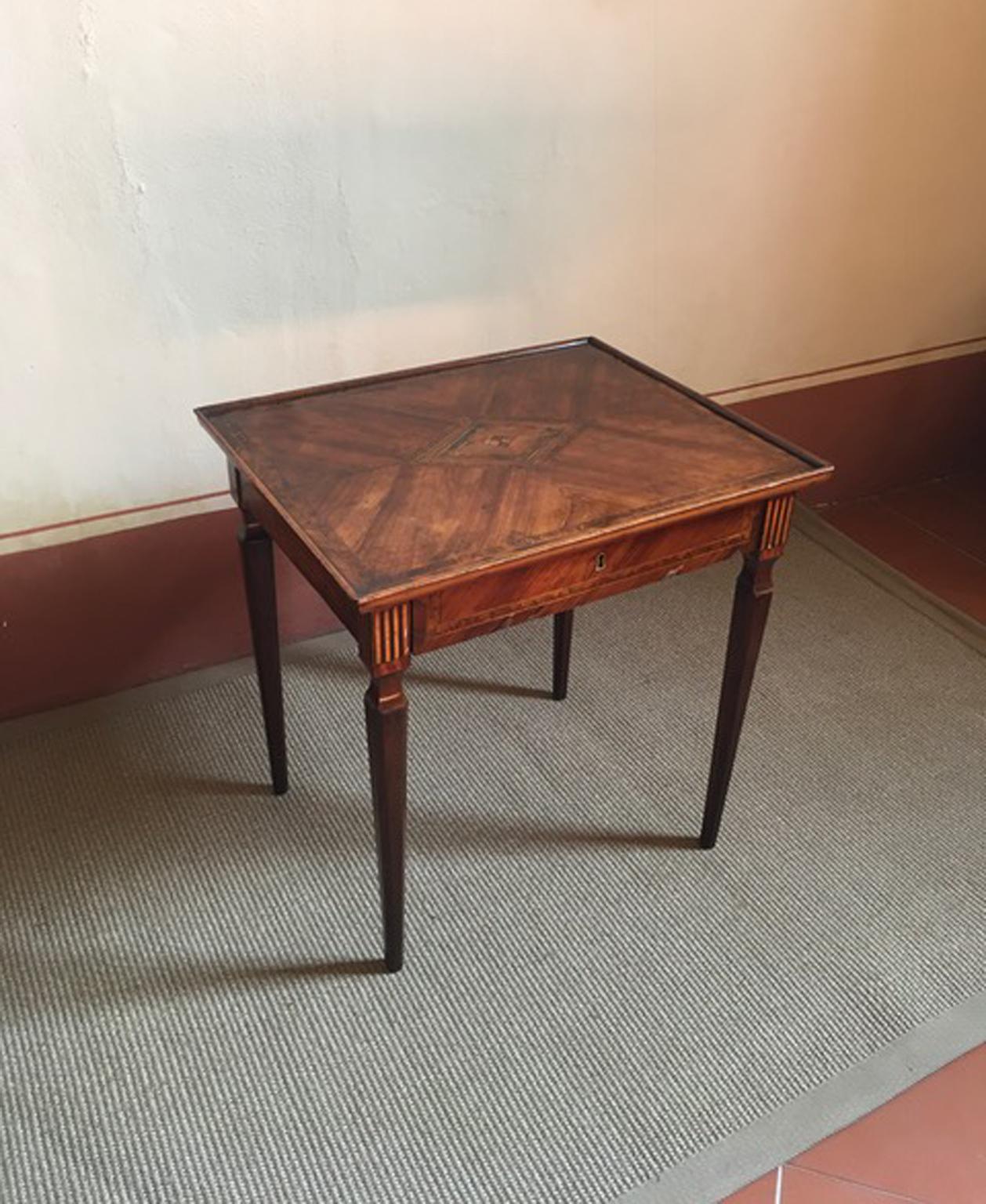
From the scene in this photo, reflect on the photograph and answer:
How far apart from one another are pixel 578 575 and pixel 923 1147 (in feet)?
2.49

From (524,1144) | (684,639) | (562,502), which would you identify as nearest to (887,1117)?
(524,1144)

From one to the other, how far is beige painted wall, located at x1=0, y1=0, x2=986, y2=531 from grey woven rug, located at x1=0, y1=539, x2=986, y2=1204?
52 cm

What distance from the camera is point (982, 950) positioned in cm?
154

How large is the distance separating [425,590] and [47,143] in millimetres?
904

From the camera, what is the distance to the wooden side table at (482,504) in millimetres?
1211

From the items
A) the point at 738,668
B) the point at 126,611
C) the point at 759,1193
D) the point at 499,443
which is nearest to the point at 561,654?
the point at 738,668

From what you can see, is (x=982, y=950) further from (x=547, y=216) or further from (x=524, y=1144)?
(x=547, y=216)

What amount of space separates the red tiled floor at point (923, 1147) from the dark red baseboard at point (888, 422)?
1396 mm

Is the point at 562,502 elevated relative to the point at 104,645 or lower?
elevated

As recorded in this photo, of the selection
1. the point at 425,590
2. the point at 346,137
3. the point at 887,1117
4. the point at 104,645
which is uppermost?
the point at 346,137

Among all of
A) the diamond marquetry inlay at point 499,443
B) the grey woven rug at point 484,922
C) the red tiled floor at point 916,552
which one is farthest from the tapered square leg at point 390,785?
the red tiled floor at point 916,552

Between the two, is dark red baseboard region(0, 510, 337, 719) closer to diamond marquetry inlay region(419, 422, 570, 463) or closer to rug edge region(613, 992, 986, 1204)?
diamond marquetry inlay region(419, 422, 570, 463)

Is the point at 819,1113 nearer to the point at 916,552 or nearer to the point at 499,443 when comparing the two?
the point at 499,443

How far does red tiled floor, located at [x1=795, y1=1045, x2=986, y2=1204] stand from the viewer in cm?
129
